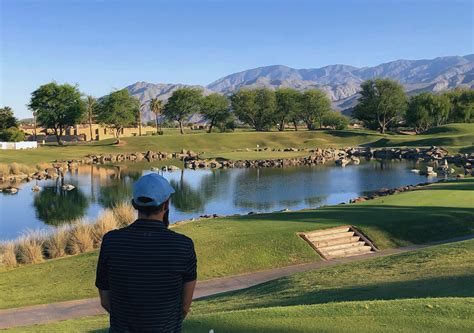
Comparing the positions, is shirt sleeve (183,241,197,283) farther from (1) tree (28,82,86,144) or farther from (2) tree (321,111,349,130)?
(2) tree (321,111,349,130)

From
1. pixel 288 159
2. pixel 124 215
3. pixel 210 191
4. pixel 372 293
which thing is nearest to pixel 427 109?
pixel 288 159

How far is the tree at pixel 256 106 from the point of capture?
11750 cm

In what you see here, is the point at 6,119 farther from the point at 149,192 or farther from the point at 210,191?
the point at 149,192

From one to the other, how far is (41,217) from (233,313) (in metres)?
25.7

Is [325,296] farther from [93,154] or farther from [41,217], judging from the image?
[93,154]

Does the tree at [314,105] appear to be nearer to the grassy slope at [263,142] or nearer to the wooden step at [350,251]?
the grassy slope at [263,142]

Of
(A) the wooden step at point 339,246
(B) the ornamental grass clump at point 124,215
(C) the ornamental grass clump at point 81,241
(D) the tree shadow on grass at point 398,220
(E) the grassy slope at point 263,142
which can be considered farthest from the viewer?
(E) the grassy slope at point 263,142

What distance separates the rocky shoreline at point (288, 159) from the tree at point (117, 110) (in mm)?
20163

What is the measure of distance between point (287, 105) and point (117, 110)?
3929 cm

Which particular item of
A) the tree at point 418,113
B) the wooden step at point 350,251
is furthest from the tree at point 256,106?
the wooden step at point 350,251

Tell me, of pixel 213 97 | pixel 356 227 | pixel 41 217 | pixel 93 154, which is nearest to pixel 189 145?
pixel 93 154

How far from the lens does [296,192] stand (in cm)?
3931

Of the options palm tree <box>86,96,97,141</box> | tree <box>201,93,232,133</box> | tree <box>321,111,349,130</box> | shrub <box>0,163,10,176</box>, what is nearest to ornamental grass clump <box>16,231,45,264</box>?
shrub <box>0,163,10,176</box>

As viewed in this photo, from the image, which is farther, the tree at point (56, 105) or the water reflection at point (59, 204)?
the tree at point (56, 105)
